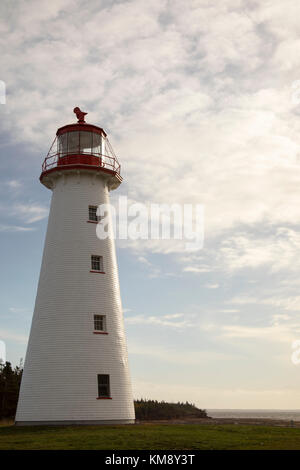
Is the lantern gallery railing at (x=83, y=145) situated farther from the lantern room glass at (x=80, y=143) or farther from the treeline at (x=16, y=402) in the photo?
the treeline at (x=16, y=402)

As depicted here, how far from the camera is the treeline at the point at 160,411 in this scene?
177 feet

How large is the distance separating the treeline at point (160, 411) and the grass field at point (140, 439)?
91.5 ft

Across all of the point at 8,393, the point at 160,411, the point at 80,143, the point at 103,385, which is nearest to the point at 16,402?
the point at 8,393

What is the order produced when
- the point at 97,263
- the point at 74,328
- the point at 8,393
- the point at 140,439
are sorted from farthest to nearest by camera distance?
the point at 8,393 → the point at 97,263 → the point at 74,328 → the point at 140,439

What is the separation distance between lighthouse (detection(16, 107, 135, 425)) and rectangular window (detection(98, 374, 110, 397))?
0.06 meters

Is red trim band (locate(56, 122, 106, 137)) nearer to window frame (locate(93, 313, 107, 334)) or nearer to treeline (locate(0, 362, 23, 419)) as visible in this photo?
window frame (locate(93, 313, 107, 334))

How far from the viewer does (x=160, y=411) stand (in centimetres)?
5634

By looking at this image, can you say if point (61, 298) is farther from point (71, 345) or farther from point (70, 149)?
point (70, 149)

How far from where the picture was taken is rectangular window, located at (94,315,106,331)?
105 ft

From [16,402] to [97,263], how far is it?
23617 millimetres

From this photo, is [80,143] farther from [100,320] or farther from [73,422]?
[73,422]
